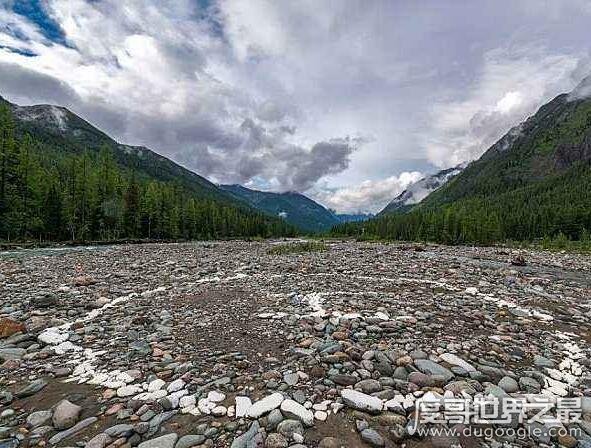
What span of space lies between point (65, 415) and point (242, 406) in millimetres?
2648

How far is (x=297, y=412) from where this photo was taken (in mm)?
5207

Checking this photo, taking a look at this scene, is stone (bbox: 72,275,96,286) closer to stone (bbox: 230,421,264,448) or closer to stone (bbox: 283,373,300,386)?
stone (bbox: 283,373,300,386)

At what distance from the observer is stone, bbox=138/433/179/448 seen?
450cm

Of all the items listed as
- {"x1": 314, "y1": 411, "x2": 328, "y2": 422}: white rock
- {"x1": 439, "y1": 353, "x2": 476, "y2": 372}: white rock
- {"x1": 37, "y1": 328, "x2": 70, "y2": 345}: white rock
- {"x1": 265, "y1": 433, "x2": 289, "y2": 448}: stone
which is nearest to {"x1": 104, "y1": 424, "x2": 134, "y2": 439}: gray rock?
{"x1": 265, "y1": 433, "x2": 289, "y2": 448}: stone

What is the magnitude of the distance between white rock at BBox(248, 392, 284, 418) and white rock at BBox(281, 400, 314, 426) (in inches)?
4.6

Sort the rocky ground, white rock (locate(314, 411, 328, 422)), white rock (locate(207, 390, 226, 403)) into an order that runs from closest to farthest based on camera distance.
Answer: the rocky ground → white rock (locate(314, 411, 328, 422)) → white rock (locate(207, 390, 226, 403))

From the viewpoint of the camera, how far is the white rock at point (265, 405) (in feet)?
17.1

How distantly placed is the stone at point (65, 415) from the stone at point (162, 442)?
1.40m

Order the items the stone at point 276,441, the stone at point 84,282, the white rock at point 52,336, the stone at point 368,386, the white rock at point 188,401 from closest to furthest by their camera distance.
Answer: the stone at point 276,441 → the white rock at point 188,401 → the stone at point 368,386 → the white rock at point 52,336 → the stone at point 84,282

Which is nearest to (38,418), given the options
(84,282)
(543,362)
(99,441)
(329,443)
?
(99,441)

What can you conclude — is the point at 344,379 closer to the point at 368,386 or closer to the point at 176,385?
the point at 368,386

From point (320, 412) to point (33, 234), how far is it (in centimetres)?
6443

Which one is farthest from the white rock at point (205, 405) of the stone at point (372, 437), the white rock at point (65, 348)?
the white rock at point (65, 348)

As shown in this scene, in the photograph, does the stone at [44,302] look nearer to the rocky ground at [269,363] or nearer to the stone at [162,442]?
the rocky ground at [269,363]
